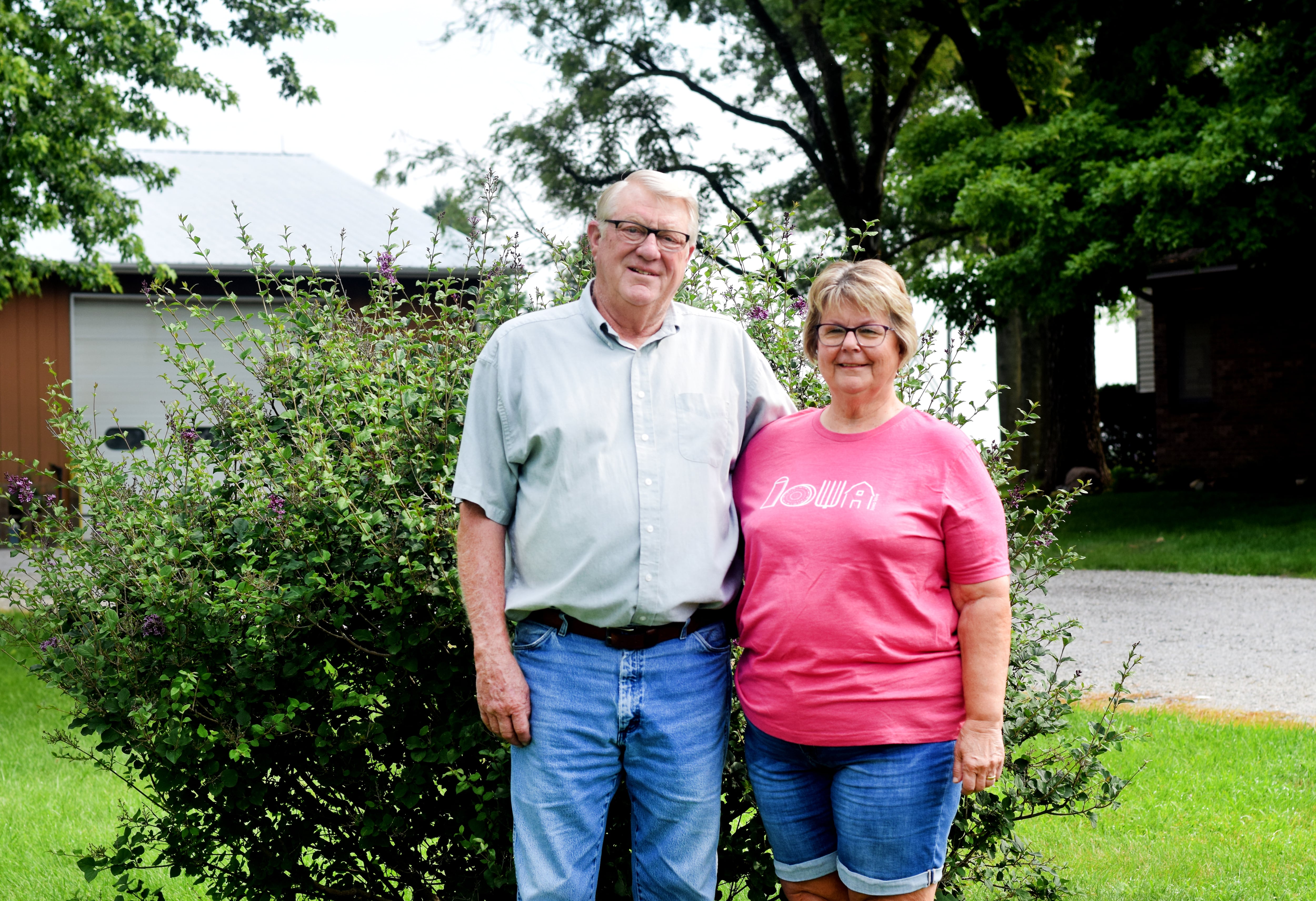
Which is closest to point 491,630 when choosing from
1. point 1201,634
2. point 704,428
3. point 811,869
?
point 704,428

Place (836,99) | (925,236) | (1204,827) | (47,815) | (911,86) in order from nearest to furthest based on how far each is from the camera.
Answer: (1204,827) < (47,815) < (836,99) < (911,86) < (925,236)

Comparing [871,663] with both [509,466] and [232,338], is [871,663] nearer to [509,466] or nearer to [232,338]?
[509,466]

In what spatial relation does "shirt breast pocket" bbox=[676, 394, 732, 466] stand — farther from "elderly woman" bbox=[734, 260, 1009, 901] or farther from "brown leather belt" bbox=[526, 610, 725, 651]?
"brown leather belt" bbox=[526, 610, 725, 651]

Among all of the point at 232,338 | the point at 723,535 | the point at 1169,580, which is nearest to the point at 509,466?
the point at 723,535

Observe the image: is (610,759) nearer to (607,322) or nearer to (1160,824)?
(607,322)

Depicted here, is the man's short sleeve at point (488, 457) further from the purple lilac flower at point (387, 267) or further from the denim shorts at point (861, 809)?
the purple lilac flower at point (387, 267)

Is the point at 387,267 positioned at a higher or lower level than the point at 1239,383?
lower

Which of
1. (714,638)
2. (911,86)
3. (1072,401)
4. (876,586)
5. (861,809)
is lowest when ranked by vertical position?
(861,809)

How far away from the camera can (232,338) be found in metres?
3.68

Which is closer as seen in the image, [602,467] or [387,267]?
[602,467]

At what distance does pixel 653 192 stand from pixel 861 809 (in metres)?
1.41

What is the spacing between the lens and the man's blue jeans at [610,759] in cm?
268

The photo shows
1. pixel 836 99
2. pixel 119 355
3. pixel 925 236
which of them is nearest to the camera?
pixel 119 355

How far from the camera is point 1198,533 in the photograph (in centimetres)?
1517
